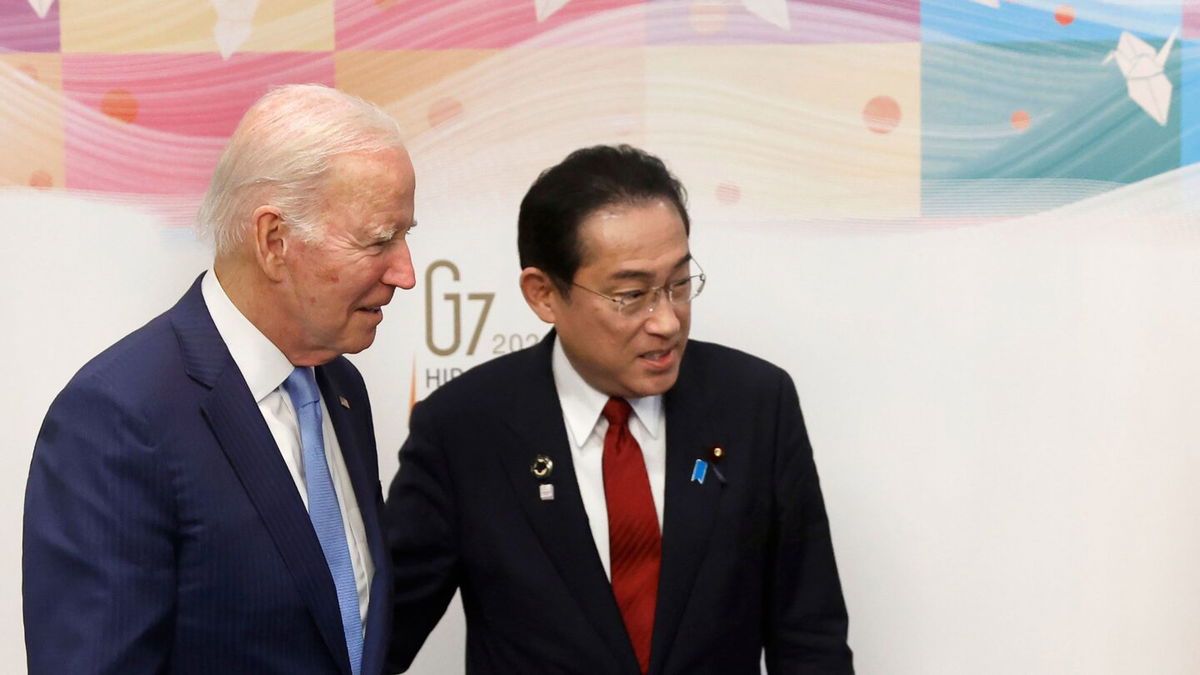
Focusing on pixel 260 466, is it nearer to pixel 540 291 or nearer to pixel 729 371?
pixel 540 291

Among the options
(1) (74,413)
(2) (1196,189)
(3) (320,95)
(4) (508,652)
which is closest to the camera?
(1) (74,413)

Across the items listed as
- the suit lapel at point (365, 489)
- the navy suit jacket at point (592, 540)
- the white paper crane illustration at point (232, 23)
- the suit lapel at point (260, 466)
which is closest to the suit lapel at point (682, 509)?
the navy suit jacket at point (592, 540)

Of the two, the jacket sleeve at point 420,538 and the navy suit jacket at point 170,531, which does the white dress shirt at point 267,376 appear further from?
the jacket sleeve at point 420,538

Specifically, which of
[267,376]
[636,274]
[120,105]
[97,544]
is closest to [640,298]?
[636,274]

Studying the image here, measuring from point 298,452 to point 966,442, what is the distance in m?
1.60

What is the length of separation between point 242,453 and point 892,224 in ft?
5.38

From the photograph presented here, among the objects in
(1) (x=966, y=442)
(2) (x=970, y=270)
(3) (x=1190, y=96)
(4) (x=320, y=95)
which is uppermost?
(3) (x=1190, y=96)

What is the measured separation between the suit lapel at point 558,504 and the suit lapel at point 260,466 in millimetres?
543

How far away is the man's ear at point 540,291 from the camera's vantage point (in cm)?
235

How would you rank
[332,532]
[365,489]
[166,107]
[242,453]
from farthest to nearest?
1. [166,107]
2. [365,489]
3. [332,532]
4. [242,453]

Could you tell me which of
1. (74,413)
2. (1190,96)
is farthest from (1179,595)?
(74,413)

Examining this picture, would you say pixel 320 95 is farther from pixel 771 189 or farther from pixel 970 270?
pixel 970 270

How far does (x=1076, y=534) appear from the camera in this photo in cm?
291

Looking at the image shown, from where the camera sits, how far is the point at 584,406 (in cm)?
236
